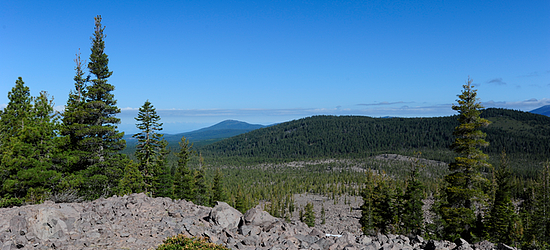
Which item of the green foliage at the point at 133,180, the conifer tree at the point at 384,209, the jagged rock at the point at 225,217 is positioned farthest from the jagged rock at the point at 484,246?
the green foliage at the point at 133,180

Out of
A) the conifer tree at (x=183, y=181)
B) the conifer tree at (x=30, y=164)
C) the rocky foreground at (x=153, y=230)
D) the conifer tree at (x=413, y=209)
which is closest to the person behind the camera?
the rocky foreground at (x=153, y=230)

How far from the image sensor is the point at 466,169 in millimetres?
23703

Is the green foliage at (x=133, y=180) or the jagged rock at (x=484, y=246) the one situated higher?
the jagged rock at (x=484, y=246)

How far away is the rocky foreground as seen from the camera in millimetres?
11328

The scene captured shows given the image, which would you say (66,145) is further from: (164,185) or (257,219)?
(257,219)

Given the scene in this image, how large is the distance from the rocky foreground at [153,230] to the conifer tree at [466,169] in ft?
36.3

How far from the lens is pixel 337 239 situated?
13398mm

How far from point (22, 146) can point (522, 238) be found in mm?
64347

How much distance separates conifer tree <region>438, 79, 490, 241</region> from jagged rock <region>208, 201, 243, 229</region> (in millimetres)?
18797

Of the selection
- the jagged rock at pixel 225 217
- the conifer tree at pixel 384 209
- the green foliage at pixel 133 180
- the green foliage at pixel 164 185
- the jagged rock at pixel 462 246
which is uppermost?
the jagged rock at pixel 225 217

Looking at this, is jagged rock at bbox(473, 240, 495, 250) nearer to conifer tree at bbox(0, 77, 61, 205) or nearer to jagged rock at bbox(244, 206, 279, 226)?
jagged rock at bbox(244, 206, 279, 226)

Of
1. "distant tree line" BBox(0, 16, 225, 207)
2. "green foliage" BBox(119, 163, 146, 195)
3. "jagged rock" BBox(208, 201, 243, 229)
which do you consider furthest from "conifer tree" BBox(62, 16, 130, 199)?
"jagged rock" BBox(208, 201, 243, 229)

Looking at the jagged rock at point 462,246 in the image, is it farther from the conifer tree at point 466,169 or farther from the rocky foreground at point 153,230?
the conifer tree at point 466,169

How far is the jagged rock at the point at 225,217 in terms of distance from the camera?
14.5 m
